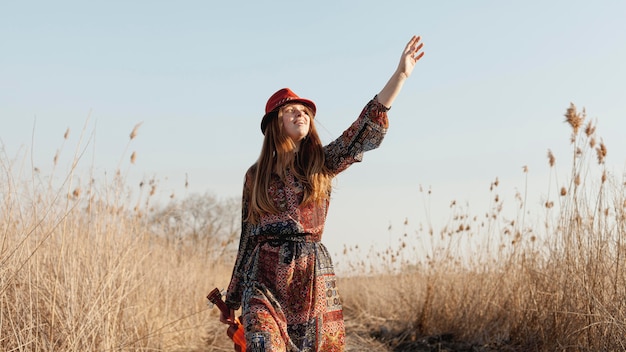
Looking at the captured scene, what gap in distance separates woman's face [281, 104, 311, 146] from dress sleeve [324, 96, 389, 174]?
190 mm

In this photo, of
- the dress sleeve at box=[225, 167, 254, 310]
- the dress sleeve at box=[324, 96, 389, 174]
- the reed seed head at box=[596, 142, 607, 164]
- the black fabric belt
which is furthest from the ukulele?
the reed seed head at box=[596, 142, 607, 164]

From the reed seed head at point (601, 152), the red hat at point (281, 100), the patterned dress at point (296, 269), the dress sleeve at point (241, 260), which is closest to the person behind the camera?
the patterned dress at point (296, 269)

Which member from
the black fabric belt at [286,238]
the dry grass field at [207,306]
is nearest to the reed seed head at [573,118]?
the dry grass field at [207,306]

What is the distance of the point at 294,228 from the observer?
128 inches

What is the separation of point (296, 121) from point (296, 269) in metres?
0.79

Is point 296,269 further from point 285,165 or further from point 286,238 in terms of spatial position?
point 285,165

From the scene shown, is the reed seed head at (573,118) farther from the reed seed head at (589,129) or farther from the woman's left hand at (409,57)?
the woman's left hand at (409,57)

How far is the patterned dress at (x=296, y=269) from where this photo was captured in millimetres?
3166

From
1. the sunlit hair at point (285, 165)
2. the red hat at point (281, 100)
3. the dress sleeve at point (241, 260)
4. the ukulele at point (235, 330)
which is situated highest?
the red hat at point (281, 100)

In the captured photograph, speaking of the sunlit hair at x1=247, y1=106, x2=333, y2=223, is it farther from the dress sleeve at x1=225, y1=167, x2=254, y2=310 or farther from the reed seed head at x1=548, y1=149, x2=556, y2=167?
the reed seed head at x1=548, y1=149, x2=556, y2=167

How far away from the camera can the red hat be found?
354cm

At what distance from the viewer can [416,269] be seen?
772cm

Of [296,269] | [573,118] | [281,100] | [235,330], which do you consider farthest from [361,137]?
[573,118]

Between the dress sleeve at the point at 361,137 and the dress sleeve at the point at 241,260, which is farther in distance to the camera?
the dress sleeve at the point at 241,260
